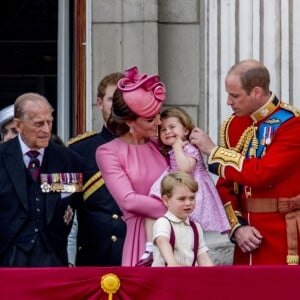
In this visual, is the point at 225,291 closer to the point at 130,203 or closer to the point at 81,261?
the point at 130,203

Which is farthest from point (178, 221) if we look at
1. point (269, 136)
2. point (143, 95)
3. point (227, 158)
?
point (269, 136)

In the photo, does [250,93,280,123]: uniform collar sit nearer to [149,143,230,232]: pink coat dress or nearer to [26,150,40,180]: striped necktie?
[149,143,230,232]: pink coat dress

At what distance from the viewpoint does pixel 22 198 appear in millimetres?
9570

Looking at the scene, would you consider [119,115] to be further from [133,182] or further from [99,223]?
[99,223]

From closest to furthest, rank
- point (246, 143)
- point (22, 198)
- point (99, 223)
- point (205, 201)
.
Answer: point (22, 198)
point (205, 201)
point (246, 143)
point (99, 223)

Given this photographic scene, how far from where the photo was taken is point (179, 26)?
1216 centimetres

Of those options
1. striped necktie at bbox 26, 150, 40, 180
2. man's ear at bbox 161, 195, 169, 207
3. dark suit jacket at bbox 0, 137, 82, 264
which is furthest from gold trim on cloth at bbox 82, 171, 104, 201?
man's ear at bbox 161, 195, 169, 207

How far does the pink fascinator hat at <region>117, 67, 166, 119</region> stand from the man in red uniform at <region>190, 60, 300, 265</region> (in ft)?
1.14

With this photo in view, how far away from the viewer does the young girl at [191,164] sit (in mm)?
9570

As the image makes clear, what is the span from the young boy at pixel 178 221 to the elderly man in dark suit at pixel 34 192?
0.70 meters

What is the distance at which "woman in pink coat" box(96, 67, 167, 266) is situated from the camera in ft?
30.9

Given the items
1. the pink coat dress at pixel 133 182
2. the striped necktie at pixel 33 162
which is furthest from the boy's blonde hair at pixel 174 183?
the striped necktie at pixel 33 162

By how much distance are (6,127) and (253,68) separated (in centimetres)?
183

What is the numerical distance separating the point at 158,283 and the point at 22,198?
1.15 metres
